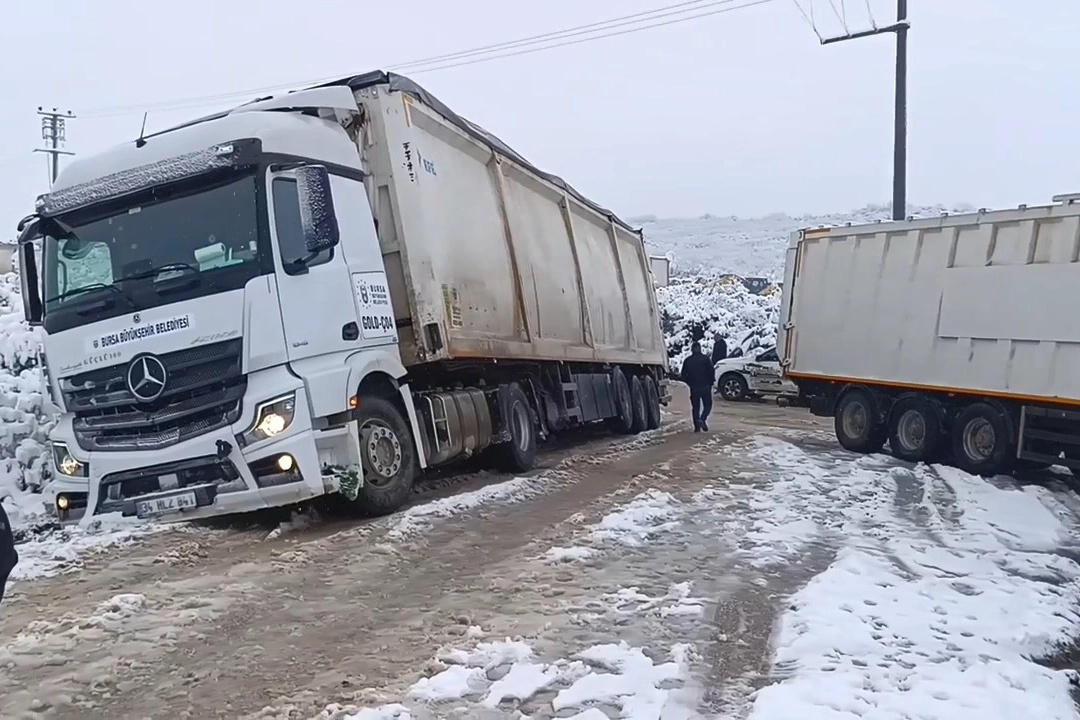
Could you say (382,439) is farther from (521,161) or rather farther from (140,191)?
(521,161)

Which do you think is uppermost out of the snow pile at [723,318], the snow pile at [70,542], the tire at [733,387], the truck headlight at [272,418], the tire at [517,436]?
the truck headlight at [272,418]

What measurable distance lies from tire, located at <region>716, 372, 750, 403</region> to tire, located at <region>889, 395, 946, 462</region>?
11.7 metres

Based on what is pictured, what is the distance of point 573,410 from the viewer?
43.8 feet

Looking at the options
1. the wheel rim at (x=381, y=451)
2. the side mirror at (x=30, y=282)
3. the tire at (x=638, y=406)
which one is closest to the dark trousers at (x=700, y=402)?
the tire at (x=638, y=406)

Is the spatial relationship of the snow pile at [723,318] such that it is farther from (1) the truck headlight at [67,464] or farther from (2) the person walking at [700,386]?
(1) the truck headlight at [67,464]

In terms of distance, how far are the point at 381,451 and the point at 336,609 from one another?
8.12ft

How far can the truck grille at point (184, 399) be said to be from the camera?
6.87 m

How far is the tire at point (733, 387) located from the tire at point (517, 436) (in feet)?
48.7

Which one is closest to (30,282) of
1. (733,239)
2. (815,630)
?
(815,630)

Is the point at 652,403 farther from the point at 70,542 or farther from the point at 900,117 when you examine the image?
the point at 70,542

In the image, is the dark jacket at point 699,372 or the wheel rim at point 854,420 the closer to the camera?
the wheel rim at point 854,420

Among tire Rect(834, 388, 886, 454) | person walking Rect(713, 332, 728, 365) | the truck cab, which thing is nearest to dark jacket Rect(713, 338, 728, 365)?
person walking Rect(713, 332, 728, 365)

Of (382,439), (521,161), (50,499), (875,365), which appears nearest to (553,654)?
(382,439)

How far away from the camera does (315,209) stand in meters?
7.20
